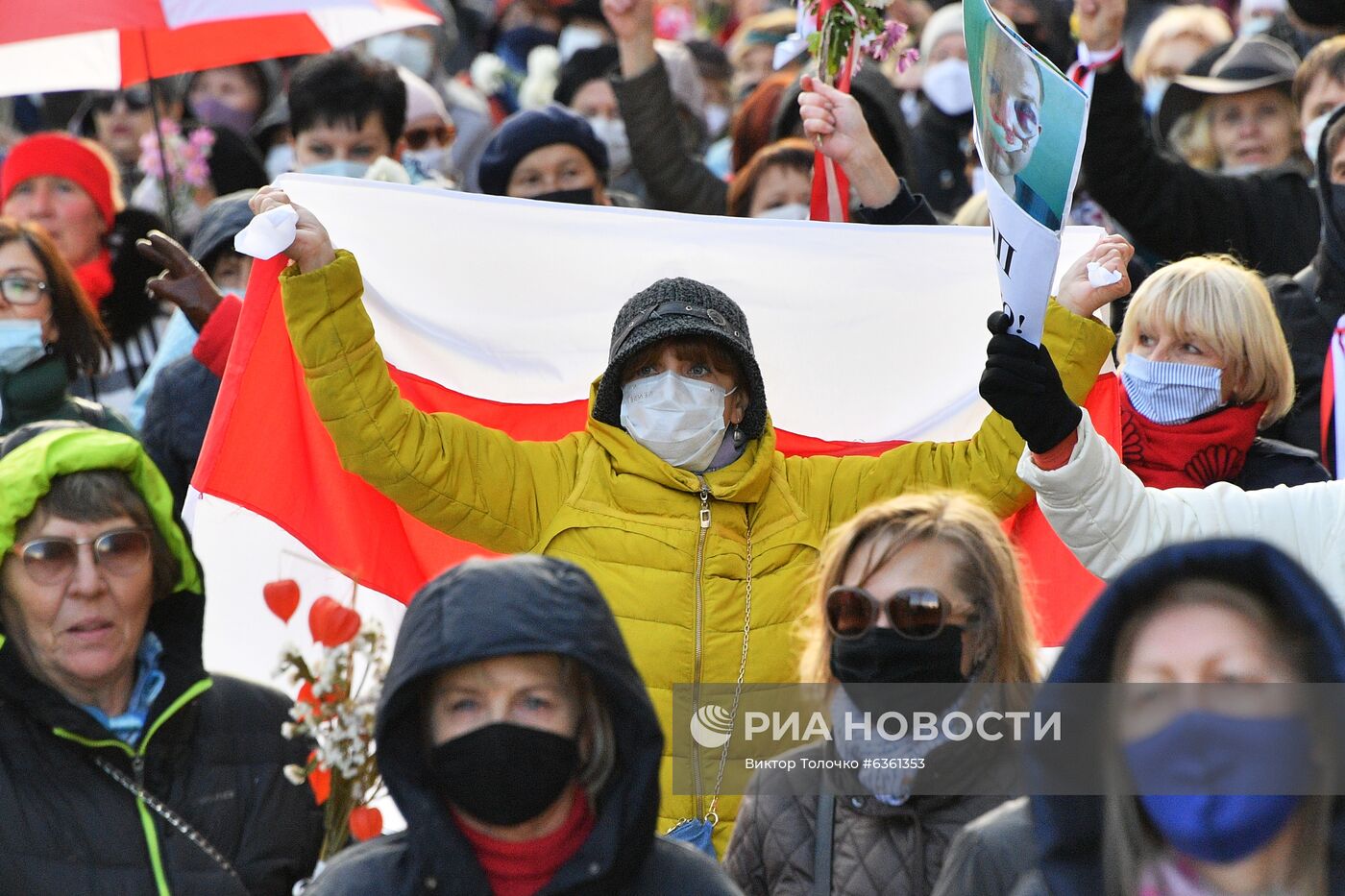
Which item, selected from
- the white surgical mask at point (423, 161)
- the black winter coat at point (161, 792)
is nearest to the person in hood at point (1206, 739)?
the black winter coat at point (161, 792)

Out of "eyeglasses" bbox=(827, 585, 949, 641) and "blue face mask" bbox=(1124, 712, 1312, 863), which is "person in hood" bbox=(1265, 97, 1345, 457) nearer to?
"eyeglasses" bbox=(827, 585, 949, 641)

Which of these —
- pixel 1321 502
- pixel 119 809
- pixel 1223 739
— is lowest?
pixel 1223 739

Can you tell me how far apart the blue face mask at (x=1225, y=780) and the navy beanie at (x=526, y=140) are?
443cm

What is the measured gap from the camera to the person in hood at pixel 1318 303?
5.23 metres

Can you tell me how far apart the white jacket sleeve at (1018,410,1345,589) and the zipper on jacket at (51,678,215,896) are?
5.80 feet

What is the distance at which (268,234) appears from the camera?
4203mm

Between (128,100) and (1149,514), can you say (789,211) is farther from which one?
(128,100)

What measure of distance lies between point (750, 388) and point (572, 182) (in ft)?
7.33

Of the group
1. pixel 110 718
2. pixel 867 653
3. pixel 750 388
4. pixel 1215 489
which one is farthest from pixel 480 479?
pixel 1215 489

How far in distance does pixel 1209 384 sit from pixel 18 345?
3389 mm

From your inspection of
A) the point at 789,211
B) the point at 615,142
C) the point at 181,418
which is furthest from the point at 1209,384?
the point at 615,142

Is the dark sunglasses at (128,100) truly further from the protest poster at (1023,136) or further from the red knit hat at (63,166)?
the protest poster at (1023,136)

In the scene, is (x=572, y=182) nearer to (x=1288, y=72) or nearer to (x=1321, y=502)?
(x=1288, y=72)

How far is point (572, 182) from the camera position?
6.57m
